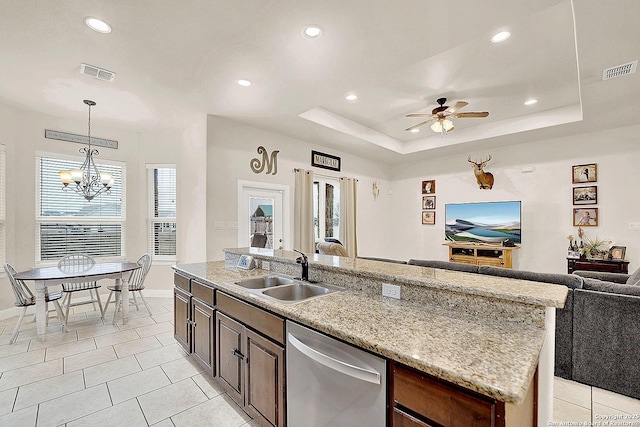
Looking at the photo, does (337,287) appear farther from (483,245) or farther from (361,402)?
(483,245)

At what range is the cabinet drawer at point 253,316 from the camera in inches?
66.8

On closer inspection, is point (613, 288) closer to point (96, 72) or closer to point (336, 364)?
point (336, 364)

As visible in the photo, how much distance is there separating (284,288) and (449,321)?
1265 millimetres

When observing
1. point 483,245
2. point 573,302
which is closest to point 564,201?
point 483,245

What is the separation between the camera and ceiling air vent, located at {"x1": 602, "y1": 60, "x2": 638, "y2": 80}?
2.85m

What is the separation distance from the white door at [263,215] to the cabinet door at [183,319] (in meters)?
1.82

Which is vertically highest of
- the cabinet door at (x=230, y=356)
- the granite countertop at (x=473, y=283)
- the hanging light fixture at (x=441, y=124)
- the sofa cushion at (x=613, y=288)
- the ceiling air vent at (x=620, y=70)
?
the ceiling air vent at (x=620, y=70)

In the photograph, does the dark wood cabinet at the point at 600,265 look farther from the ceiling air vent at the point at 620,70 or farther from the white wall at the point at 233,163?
the white wall at the point at 233,163

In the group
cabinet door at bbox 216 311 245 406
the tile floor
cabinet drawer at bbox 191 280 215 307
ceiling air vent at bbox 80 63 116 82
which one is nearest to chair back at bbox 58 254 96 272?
the tile floor

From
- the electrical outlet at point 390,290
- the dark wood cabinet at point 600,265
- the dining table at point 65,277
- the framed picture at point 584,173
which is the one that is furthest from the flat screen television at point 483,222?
the dining table at point 65,277

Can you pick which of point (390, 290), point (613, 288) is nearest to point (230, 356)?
point (390, 290)

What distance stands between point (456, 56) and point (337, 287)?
2.78m

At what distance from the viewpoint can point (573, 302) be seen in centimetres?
247

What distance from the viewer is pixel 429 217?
6.97 meters
